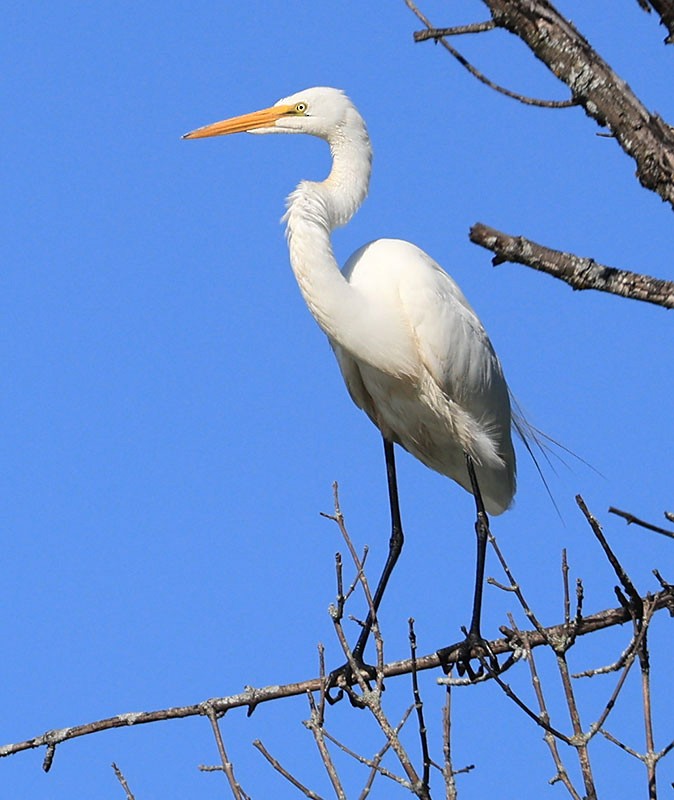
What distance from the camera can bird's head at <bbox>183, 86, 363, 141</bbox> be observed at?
6395mm

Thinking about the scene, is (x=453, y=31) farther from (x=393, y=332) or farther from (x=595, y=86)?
(x=393, y=332)

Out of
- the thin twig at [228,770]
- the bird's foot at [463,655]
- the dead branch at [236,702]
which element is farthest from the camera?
the bird's foot at [463,655]

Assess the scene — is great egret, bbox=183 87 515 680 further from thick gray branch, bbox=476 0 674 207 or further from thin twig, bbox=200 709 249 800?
thick gray branch, bbox=476 0 674 207

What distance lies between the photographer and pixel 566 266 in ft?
6.57

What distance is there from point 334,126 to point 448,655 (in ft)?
9.15

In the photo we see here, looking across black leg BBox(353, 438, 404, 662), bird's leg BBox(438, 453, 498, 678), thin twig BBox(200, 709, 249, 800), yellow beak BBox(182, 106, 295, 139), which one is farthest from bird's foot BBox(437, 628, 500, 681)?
yellow beak BBox(182, 106, 295, 139)

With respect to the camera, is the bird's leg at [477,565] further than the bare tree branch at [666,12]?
Yes

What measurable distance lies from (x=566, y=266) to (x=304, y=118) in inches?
183

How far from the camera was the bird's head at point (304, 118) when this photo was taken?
6.39 m

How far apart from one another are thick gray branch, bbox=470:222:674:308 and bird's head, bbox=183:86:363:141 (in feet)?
14.8

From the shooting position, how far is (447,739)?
2.83m

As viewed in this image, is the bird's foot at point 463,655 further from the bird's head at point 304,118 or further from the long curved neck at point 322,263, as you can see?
the bird's head at point 304,118

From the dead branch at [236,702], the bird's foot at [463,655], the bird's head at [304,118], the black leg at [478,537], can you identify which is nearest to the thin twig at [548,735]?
the dead branch at [236,702]

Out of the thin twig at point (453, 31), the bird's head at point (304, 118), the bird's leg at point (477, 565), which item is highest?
the bird's head at point (304, 118)
